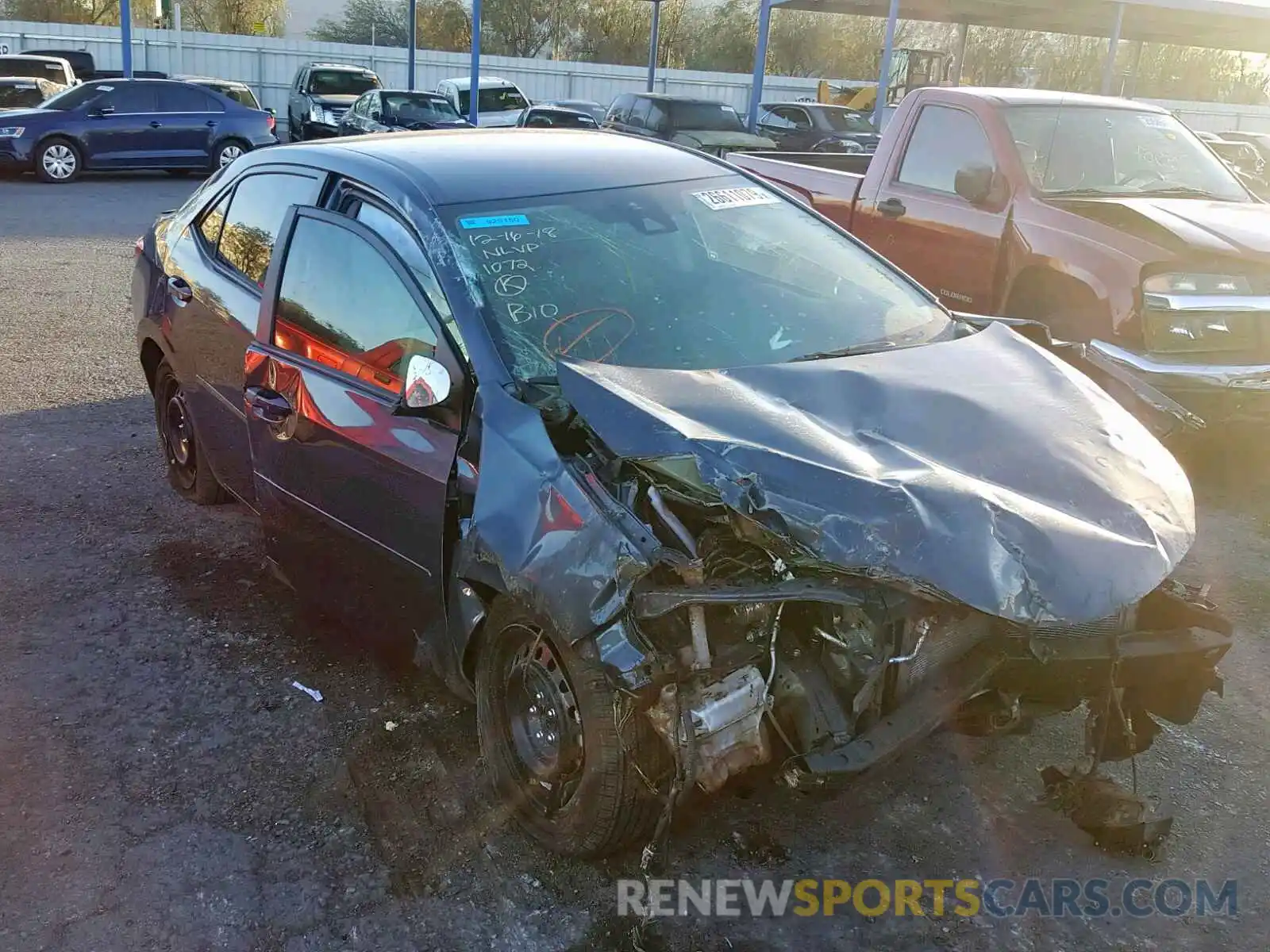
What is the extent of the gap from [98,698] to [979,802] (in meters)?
2.84

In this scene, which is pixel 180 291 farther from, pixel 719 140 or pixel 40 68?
pixel 40 68

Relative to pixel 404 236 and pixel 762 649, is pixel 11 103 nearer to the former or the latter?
pixel 404 236

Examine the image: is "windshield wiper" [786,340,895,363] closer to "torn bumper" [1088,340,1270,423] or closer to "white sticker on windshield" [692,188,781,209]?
"white sticker on windshield" [692,188,781,209]

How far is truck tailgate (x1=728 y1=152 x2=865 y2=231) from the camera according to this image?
7375 millimetres

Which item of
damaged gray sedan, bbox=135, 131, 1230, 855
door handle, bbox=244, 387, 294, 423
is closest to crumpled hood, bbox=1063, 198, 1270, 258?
damaged gray sedan, bbox=135, 131, 1230, 855

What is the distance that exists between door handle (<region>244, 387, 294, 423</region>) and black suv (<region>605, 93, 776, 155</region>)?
13645mm

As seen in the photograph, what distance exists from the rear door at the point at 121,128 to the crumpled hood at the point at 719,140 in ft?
27.9

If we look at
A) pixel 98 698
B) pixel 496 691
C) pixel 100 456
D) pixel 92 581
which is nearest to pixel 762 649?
pixel 496 691

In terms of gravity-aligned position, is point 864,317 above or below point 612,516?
above

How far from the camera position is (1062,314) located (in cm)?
603

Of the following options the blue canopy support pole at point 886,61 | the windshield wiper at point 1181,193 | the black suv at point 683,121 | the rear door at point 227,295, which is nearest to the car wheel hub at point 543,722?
the rear door at point 227,295

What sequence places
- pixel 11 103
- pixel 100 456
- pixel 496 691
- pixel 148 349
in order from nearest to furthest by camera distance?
pixel 496 691, pixel 148 349, pixel 100 456, pixel 11 103

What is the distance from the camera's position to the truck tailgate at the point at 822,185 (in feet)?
24.2

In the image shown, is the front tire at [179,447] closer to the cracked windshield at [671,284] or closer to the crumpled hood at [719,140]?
the cracked windshield at [671,284]
